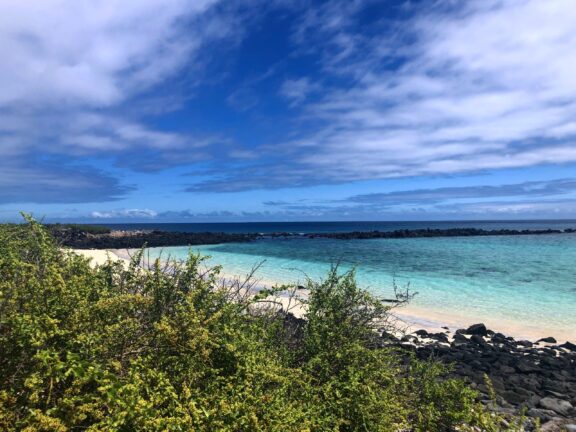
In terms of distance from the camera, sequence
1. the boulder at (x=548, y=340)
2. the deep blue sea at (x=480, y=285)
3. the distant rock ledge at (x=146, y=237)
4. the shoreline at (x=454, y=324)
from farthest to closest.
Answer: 1. the distant rock ledge at (x=146, y=237)
2. the deep blue sea at (x=480, y=285)
3. the shoreline at (x=454, y=324)
4. the boulder at (x=548, y=340)

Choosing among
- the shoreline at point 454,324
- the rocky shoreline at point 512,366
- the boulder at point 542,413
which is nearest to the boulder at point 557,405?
the rocky shoreline at point 512,366

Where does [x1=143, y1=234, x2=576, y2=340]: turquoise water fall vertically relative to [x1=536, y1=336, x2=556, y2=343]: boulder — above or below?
→ above

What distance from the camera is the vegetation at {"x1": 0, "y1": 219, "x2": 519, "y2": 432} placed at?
118 inches

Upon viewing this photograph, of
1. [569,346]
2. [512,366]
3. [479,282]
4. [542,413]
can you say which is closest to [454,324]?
[569,346]

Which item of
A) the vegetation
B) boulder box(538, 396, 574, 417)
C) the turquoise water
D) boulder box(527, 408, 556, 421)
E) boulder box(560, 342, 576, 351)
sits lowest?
boulder box(560, 342, 576, 351)

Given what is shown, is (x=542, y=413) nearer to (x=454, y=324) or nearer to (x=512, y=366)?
(x=512, y=366)

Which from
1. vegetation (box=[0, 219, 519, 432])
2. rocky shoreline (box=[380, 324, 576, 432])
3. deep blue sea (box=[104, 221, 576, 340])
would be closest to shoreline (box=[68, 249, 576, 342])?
deep blue sea (box=[104, 221, 576, 340])

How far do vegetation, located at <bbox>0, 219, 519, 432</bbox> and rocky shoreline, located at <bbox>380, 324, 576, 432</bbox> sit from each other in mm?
1554

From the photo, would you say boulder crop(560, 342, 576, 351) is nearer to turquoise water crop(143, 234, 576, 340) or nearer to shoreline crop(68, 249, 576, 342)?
shoreline crop(68, 249, 576, 342)

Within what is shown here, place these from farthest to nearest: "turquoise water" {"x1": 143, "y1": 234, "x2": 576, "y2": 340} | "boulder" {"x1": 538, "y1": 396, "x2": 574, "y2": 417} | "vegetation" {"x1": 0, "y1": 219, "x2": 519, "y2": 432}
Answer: "turquoise water" {"x1": 143, "y1": 234, "x2": 576, "y2": 340}
"boulder" {"x1": 538, "y1": 396, "x2": 574, "y2": 417}
"vegetation" {"x1": 0, "y1": 219, "x2": 519, "y2": 432}

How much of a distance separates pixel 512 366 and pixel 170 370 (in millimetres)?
8251

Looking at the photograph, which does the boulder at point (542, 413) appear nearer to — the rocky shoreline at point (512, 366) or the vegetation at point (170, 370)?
the rocky shoreline at point (512, 366)

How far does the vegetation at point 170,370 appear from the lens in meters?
2.99

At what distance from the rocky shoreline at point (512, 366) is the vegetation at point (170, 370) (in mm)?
1554
